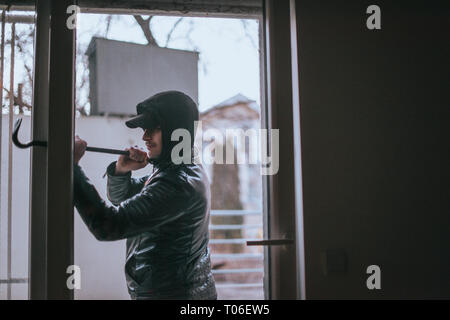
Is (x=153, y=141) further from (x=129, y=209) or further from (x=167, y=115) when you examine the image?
(x=129, y=209)

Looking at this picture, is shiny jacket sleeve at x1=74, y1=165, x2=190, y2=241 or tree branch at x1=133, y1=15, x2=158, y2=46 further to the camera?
tree branch at x1=133, y1=15, x2=158, y2=46

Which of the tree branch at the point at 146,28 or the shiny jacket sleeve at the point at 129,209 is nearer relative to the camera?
the shiny jacket sleeve at the point at 129,209

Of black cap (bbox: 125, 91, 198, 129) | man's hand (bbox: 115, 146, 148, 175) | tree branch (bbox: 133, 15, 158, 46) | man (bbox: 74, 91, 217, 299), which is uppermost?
tree branch (bbox: 133, 15, 158, 46)

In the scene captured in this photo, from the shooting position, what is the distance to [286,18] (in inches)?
67.0

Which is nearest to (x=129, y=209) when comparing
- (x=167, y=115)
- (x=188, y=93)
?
(x=167, y=115)

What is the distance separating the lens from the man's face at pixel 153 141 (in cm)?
164

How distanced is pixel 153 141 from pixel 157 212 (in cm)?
28

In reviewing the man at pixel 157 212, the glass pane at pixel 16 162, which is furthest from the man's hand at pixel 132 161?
the glass pane at pixel 16 162

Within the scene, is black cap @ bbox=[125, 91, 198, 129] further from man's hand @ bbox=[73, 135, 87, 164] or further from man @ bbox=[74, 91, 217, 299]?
man's hand @ bbox=[73, 135, 87, 164]

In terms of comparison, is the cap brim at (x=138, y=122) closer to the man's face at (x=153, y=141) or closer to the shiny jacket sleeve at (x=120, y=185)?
the man's face at (x=153, y=141)

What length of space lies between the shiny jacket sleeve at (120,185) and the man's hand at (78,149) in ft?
0.37

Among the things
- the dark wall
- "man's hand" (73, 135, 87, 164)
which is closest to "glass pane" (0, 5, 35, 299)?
"man's hand" (73, 135, 87, 164)

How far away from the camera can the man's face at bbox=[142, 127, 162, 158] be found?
5.37 feet
